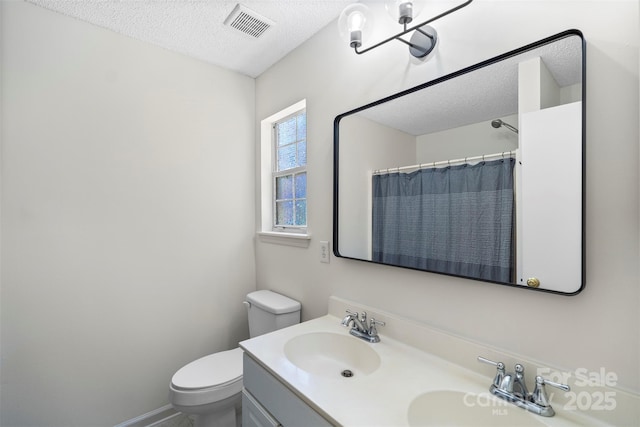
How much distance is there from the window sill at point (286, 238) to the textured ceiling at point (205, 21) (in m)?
1.19

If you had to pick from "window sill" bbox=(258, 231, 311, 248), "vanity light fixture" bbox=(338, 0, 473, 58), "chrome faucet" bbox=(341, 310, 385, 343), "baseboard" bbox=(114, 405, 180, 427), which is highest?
"vanity light fixture" bbox=(338, 0, 473, 58)

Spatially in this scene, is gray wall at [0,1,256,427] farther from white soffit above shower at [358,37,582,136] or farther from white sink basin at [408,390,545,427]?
white sink basin at [408,390,545,427]

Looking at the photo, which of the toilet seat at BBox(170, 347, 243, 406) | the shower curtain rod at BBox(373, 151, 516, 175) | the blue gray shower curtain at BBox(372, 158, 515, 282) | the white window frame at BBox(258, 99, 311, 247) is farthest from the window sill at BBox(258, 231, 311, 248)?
the toilet seat at BBox(170, 347, 243, 406)

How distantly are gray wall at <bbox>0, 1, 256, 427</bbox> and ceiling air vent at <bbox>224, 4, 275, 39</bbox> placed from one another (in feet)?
1.66

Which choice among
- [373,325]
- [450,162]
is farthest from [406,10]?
[373,325]

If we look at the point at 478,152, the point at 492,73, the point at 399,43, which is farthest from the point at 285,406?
the point at 399,43

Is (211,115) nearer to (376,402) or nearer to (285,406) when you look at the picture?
(285,406)

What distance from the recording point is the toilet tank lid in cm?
173

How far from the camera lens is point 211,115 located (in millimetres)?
2045

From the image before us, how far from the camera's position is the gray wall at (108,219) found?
1.45 metres

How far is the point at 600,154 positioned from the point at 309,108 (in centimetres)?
135

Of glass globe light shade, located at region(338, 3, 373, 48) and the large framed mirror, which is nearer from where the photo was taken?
the large framed mirror

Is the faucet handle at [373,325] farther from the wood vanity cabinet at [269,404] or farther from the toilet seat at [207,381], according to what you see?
the toilet seat at [207,381]

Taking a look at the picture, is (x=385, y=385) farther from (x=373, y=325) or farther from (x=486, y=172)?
(x=486, y=172)
